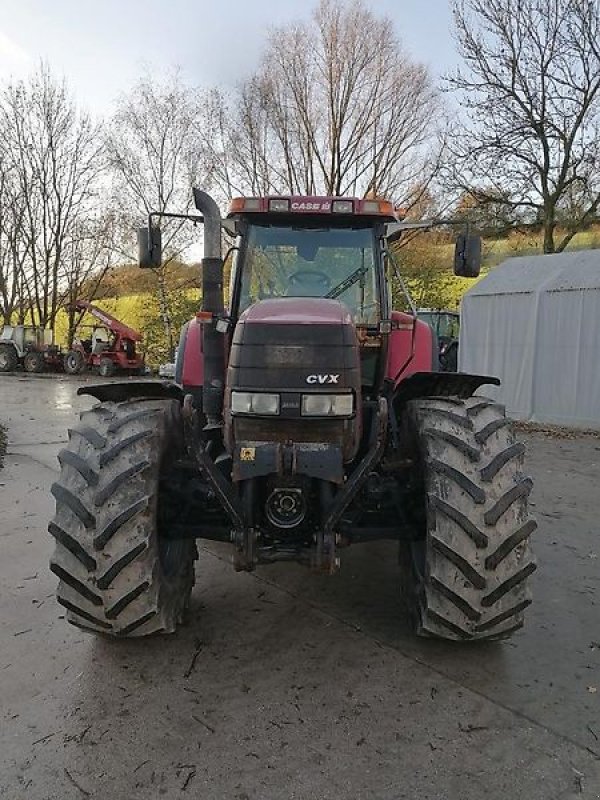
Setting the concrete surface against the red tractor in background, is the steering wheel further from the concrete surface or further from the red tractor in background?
the red tractor in background

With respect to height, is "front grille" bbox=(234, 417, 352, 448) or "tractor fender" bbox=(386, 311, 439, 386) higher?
"tractor fender" bbox=(386, 311, 439, 386)

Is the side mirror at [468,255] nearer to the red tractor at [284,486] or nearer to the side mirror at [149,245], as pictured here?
the red tractor at [284,486]

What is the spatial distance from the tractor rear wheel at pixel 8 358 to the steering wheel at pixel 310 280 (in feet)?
79.3

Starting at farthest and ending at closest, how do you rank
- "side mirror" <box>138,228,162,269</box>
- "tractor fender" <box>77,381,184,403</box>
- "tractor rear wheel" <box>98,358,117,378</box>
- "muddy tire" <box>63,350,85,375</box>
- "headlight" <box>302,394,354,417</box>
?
"muddy tire" <box>63,350,85,375</box>
"tractor rear wheel" <box>98,358,117,378</box>
"side mirror" <box>138,228,162,269</box>
"tractor fender" <box>77,381,184,403</box>
"headlight" <box>302,394,354,417</box>

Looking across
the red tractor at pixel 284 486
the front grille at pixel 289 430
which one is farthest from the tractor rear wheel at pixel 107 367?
the front grille at pixel 289 430

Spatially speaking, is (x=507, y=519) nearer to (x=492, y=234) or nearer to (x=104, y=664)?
(x=104, y=664)

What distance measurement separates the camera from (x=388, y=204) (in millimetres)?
4008

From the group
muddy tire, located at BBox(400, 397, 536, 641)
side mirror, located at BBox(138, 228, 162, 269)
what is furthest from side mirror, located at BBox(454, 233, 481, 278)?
side mirror, located at BBox(138, 228, 162, 269)

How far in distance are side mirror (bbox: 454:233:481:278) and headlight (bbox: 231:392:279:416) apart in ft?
7.08

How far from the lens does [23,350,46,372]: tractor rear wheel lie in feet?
82.6

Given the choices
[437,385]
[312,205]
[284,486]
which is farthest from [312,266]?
[284,486]

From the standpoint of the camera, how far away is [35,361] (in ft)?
82.7

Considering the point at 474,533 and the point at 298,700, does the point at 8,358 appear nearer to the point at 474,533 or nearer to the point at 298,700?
the point at 298,700

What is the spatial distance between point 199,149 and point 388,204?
75.6 feet
